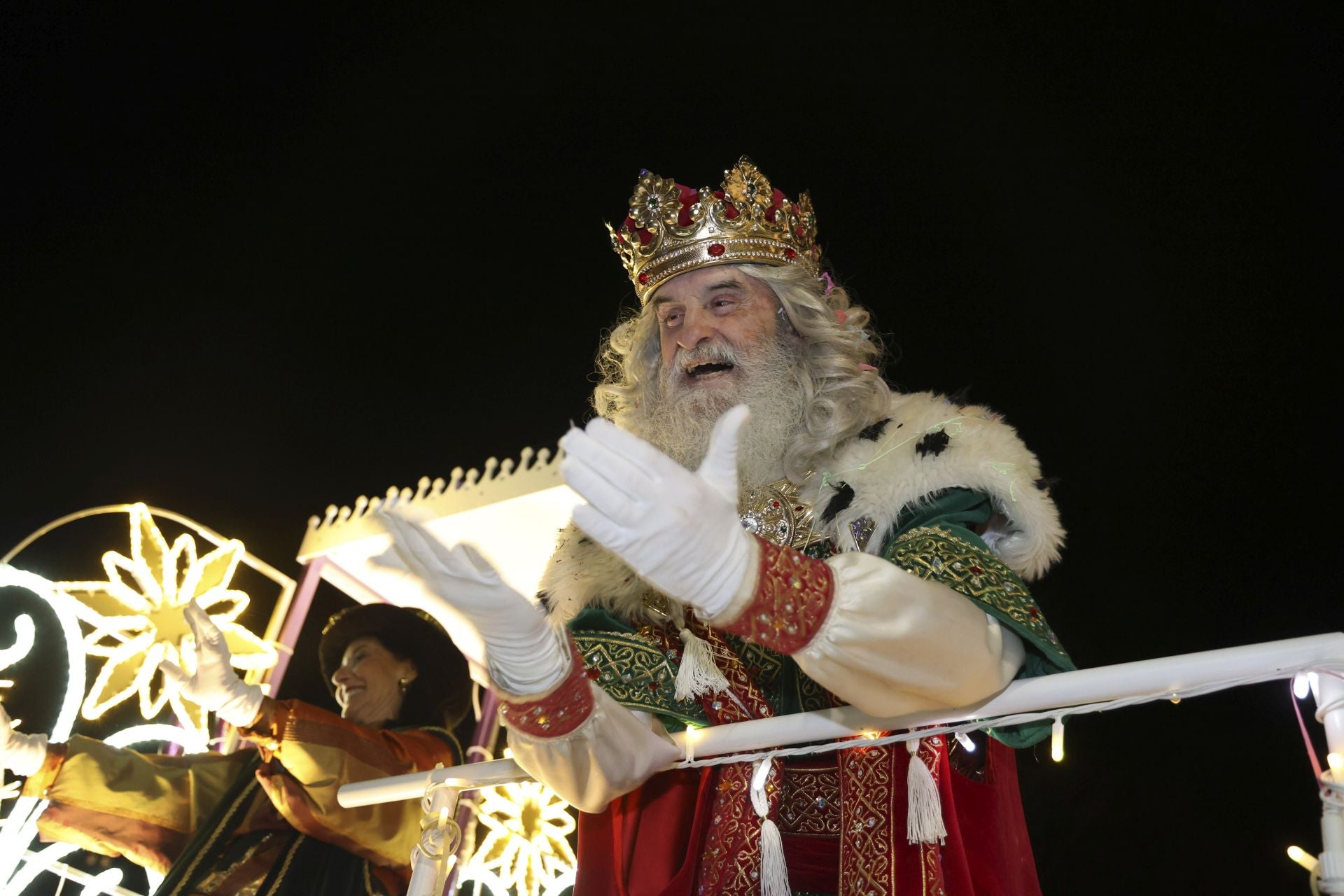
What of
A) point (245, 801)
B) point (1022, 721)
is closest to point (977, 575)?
point (1022, 721)

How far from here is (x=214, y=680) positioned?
3.29 meters

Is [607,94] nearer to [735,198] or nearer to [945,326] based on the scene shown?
[945,326]

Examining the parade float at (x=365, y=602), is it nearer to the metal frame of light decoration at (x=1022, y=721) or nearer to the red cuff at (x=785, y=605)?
the metal frame of light decoration at (x=1022, y=721)

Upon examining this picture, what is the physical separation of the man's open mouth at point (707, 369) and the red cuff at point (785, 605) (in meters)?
0.87

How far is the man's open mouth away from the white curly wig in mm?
157

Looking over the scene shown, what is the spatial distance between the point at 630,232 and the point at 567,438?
1.27 m

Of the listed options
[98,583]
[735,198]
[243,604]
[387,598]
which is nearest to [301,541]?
[387,598]

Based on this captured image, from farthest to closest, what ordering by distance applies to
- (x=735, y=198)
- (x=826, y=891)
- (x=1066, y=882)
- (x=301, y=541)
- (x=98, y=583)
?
(x=301, y=541) → (x=98, y=583) → (x=1066, y=882) → (x=735, y=198) → (x=826, y=891)

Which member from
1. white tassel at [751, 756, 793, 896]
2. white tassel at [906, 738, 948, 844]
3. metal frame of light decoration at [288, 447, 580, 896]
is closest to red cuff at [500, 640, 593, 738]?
white tassel at [751, 756, 793, 896]

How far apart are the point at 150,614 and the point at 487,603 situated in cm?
255

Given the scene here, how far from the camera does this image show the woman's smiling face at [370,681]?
4.10 metres

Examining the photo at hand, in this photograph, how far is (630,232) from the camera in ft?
9.25

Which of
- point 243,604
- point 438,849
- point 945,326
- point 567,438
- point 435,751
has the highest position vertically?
point 945,326

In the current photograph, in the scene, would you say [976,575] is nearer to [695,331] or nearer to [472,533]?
[695,331]
